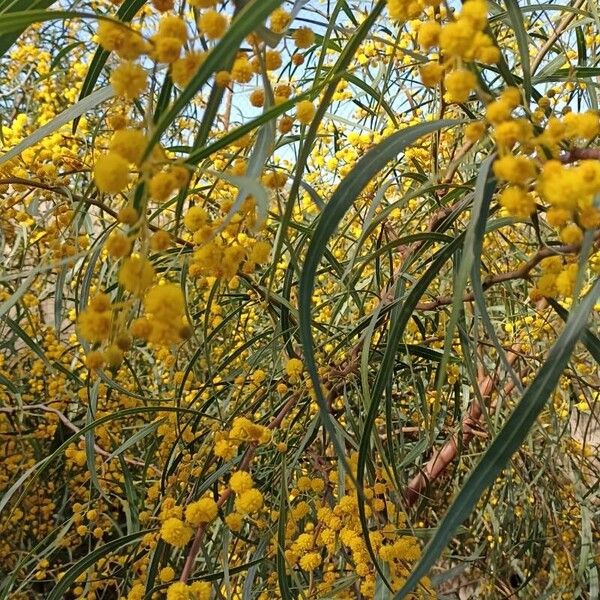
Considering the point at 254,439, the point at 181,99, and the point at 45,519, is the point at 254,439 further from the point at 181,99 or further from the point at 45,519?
the point at 45,519

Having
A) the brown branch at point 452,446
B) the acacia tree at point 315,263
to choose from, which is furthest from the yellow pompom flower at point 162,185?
the brown branch at point 452,446

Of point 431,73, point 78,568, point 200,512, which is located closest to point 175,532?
point 200,512

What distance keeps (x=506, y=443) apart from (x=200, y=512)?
1.02 ft

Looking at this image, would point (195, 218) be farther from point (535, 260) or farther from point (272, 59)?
point (535, 260)

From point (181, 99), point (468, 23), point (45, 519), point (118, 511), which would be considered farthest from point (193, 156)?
point (118, 511)

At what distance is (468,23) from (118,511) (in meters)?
1.94

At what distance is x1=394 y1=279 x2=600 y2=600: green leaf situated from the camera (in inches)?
15.2

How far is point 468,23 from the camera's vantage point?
34 cm

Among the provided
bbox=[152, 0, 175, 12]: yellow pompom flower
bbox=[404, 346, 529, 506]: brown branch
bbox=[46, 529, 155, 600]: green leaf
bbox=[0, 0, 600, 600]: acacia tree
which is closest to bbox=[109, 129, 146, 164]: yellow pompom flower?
bbox=[0, 0, 600, 600]: acacia tree

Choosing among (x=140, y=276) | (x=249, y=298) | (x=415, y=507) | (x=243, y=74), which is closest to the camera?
(x=140, y=276)

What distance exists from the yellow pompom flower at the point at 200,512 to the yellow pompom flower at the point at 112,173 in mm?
354

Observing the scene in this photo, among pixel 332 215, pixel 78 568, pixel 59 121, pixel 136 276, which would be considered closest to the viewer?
pixel 136 276

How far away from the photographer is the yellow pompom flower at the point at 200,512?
0.60 m

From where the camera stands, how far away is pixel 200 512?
61cm
